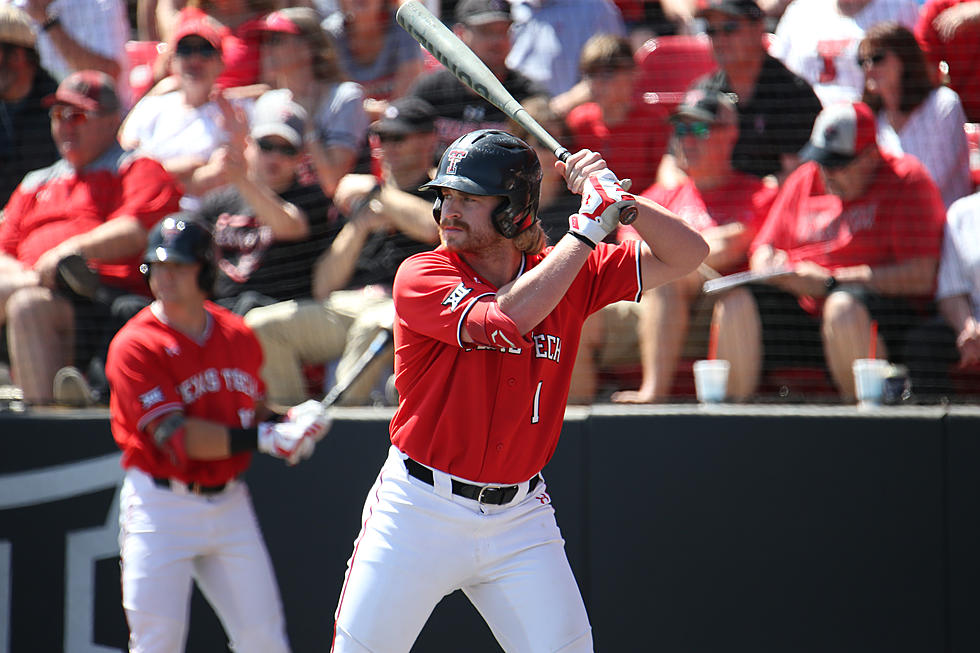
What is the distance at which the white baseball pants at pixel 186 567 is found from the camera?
366 cm

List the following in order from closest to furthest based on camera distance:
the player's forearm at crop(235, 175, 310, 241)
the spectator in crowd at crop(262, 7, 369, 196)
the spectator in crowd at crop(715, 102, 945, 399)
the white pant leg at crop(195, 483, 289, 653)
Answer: the white pant leg at crop(195, 483, 289, 653)
the spectator in crowd at crop(715, 102, 945, 399)
the player's forearm at crop(235, 175, 310, 241)
the spectator in crowd at crop(262, 7, 369, 196)

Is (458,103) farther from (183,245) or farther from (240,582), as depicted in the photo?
(240,582)

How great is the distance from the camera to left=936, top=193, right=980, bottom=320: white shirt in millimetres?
4301

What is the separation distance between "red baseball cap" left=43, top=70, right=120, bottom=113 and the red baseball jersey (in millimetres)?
3126

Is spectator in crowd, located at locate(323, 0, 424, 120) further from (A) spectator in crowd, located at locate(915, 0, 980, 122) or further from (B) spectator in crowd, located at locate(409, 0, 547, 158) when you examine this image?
(A) spectator in crowd, located at locate(915, 0, 980, 122)

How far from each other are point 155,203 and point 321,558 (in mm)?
1819

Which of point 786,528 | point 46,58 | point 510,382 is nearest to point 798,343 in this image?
point 786,528

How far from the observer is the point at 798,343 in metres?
4.41

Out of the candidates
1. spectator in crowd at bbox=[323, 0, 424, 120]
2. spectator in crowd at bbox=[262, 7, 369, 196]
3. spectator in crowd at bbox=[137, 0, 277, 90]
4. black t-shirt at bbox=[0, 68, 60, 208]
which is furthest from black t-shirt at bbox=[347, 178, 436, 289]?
black t-shirt at bbox=[0, 68, 60, 208]

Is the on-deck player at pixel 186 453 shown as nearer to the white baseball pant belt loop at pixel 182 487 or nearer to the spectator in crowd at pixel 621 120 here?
the white baseball pant belt loop at pixel 182 487

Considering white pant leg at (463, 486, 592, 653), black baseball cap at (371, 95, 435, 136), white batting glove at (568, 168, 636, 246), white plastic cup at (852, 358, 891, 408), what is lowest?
white pant leg at (463, 486, 592, 653)

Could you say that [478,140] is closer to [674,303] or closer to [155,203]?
[674,303]

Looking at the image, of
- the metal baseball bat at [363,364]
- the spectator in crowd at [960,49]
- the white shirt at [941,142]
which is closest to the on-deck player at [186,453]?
the metal baseball bat at [363,364]

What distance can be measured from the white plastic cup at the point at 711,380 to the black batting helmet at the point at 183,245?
1.82 m
